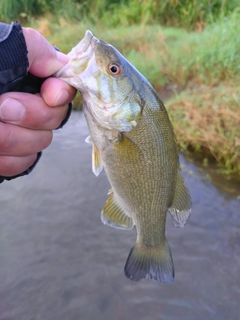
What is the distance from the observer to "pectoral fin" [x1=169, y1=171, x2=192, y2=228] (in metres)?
2.13

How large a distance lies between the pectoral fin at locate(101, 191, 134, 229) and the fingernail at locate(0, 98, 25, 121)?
0.76 m

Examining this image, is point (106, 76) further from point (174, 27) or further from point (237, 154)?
point (174, 27)

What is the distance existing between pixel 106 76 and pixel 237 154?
4.39 m

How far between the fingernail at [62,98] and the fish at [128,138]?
6 centimetres

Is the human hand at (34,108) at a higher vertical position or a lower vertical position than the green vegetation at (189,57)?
higher

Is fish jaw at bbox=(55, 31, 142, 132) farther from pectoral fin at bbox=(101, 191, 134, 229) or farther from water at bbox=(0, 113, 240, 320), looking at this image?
water at bbox=(0, 113, 240, 320)

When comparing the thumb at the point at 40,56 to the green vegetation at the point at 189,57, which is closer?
the thumb at the point at 40,56

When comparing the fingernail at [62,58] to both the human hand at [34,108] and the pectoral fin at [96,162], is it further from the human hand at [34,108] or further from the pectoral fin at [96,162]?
the pectoral fin at [96,162]

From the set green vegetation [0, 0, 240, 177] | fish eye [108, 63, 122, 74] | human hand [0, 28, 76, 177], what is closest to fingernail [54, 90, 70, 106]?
human hand [0, 28, 76, 177]

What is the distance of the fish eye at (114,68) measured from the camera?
1.83 m

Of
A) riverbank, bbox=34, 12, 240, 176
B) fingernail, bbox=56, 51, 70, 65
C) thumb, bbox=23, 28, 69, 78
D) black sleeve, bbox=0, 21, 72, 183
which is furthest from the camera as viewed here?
riverbank, bbox=34, 12, 240, 176

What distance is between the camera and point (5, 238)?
5.10 meters

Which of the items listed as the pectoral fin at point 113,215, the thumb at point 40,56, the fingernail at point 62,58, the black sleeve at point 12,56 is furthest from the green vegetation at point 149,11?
the black sleeve at point 12,56

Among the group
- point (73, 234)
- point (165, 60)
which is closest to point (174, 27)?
point (165, 60)
